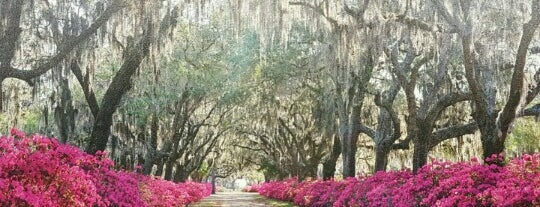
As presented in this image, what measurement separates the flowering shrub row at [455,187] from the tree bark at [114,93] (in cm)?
610

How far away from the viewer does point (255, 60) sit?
2119 cm

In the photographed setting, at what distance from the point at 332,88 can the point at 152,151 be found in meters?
7.65

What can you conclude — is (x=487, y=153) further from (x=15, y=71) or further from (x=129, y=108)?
(x=129, y=108)

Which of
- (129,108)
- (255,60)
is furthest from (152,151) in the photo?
(255,60)

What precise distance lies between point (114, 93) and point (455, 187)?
25.8ft

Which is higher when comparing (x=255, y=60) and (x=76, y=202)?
(x=255, y=60)

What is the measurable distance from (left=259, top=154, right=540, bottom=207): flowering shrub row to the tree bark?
610 cm

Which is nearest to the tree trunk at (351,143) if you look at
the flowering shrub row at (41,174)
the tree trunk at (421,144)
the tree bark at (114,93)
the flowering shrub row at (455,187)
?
the flowering shrub row at (455,187)

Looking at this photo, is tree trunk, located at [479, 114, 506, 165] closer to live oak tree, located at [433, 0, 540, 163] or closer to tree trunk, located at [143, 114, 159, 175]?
live oak tree, located at [433, 0, 540, 163]

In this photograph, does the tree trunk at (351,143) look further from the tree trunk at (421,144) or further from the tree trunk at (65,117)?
the tree trunk at (65,117)

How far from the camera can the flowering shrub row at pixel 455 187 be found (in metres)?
7.61

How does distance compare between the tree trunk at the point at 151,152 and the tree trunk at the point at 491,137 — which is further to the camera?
the tree trunk at the point at 151,152

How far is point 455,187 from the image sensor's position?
9.54m

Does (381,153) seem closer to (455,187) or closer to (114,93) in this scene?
(114,93)
